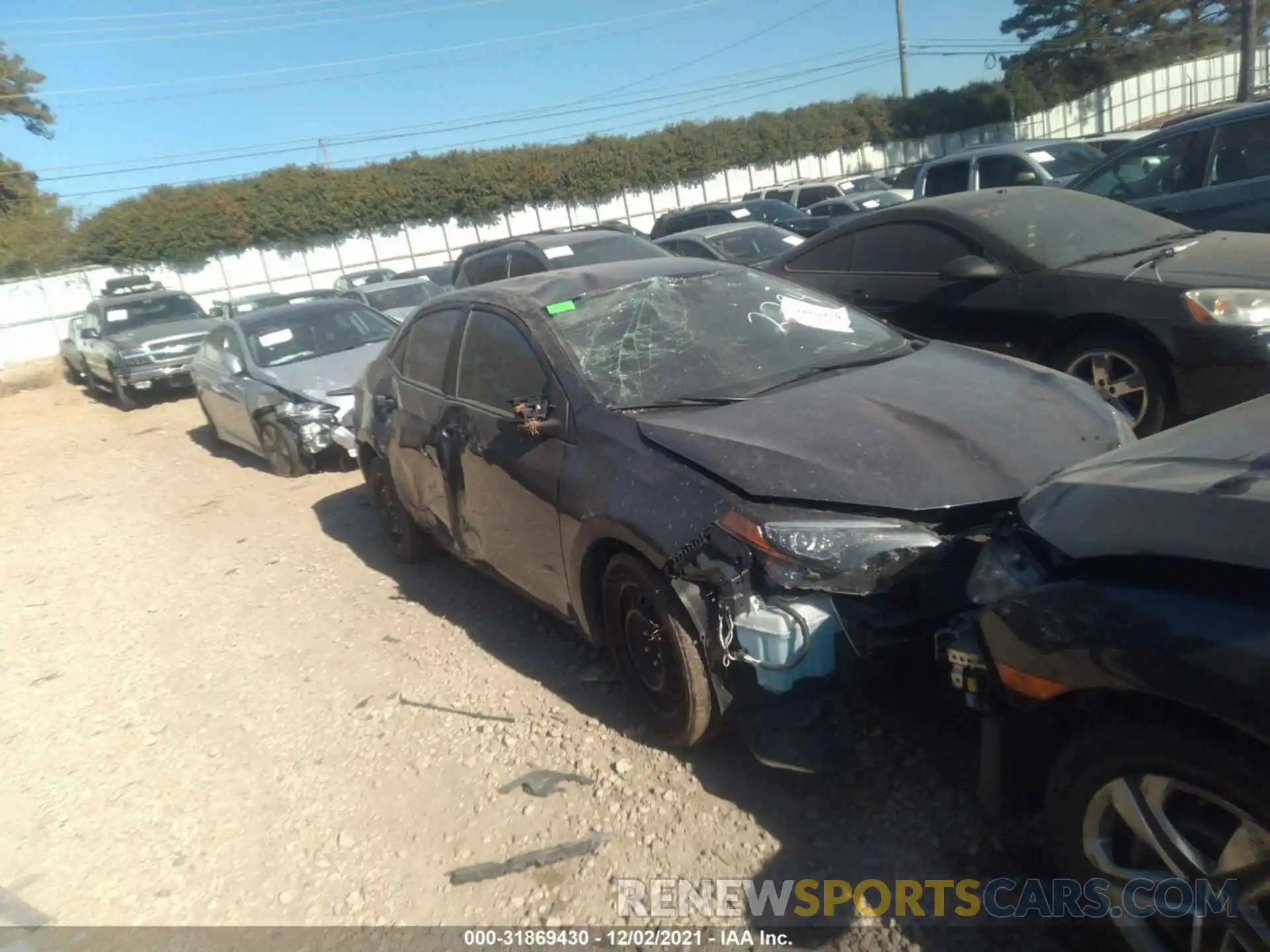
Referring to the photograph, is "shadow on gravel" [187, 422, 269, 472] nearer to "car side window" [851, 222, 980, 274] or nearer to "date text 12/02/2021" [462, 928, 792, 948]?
"car side window" [851, 222, 980, 274]

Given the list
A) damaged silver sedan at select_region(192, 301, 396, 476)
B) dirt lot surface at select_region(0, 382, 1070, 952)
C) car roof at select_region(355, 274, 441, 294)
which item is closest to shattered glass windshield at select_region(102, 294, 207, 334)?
car roof at select_region(355, 274, 441, 294)

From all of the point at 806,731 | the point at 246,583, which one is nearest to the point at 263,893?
the point at 806,731

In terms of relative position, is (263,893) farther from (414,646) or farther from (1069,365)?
(1069,365)

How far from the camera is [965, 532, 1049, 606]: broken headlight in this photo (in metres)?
2.50

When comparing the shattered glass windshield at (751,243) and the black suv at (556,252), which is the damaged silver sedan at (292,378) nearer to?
the black suv at (556,252)

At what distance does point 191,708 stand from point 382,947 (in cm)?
229

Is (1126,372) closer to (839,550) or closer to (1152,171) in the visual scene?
(839,550)

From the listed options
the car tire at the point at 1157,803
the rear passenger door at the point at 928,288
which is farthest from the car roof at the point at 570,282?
the car tire at the point at 1157,803

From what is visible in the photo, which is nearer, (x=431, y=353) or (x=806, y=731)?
(x=806, y=731)

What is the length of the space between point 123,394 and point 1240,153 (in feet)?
50.4

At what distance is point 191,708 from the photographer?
4770 mm

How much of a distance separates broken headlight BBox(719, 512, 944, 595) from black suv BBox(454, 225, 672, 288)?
665 cm

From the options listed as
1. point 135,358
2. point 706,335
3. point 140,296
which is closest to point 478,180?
point 140,296

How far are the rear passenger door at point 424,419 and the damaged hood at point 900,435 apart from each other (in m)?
1.61
